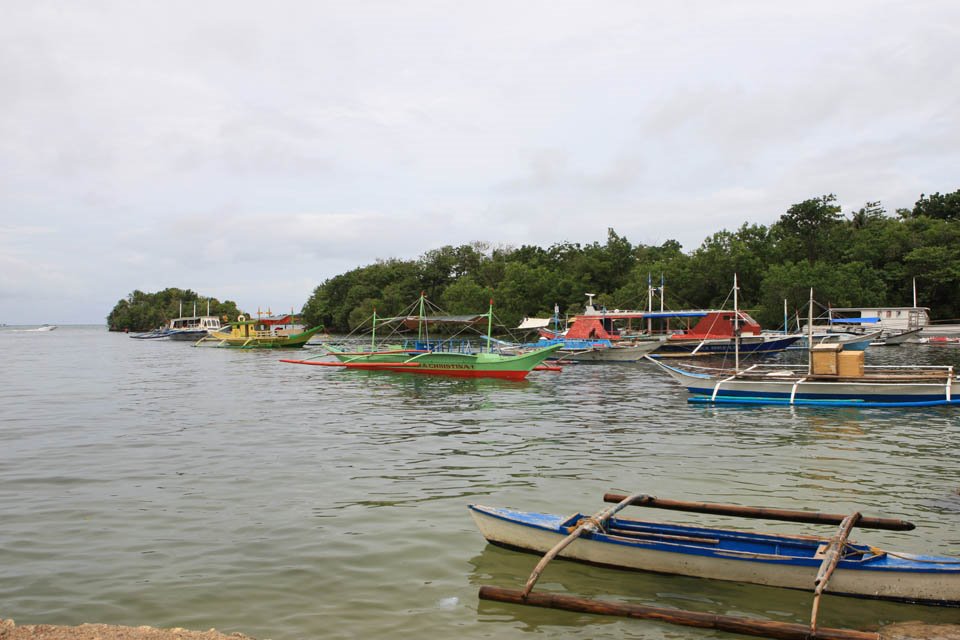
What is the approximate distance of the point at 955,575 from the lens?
23.3 ft

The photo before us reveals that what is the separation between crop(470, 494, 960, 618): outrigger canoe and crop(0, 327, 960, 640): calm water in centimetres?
20

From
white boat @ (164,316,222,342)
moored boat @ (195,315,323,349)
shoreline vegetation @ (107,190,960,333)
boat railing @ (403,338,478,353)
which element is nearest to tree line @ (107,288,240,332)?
white boat @ (164,316,222,342)

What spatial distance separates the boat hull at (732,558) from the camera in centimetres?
725

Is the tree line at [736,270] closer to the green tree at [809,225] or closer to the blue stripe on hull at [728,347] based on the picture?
the green tree at [809,225]

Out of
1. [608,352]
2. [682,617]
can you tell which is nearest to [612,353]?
[608,352]

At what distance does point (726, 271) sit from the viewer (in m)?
80.4

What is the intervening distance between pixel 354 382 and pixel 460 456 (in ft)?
67.1

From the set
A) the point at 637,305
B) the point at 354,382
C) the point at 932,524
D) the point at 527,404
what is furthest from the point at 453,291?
the point at 932,524

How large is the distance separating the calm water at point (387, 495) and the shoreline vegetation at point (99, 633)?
72cm

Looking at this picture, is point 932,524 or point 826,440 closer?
point 932,524

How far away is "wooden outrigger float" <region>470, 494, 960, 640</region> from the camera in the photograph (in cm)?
691

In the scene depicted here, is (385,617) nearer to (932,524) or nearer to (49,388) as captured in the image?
(932,524)

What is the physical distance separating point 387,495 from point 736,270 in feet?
247

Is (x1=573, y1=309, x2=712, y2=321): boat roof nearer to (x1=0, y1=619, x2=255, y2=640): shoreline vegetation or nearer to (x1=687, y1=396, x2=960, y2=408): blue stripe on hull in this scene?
(x1=687, y1=396, x2=960, y2=408): blue stripe on hull
